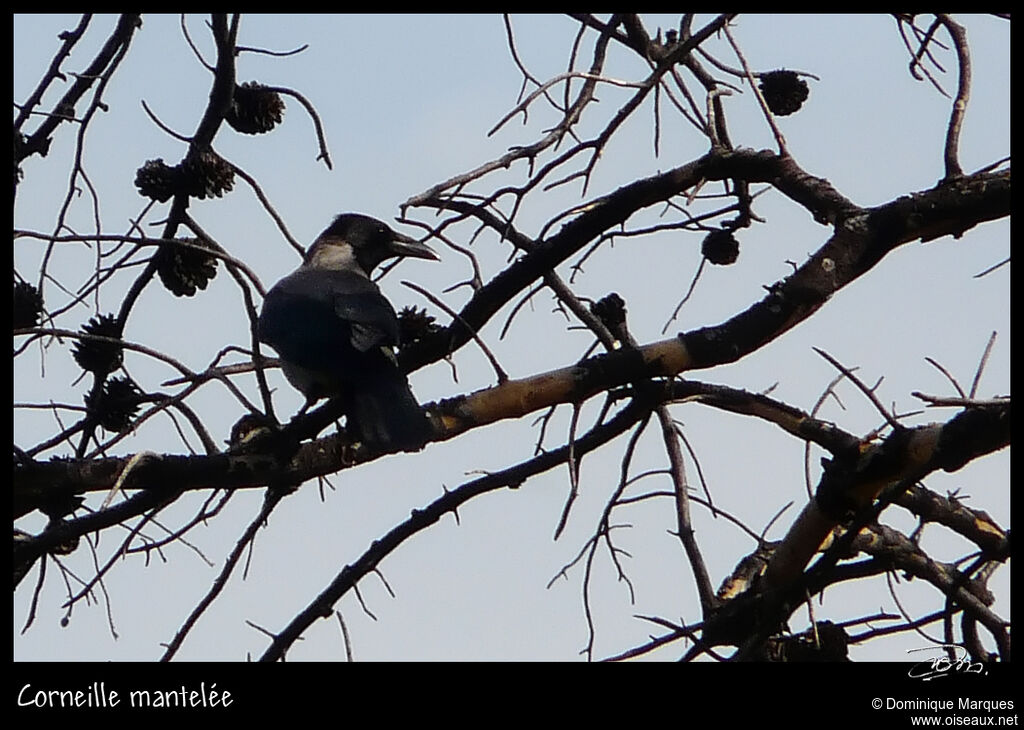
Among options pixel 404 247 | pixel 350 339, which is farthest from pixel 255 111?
pixel 404 247

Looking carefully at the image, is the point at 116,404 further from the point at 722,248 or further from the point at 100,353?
the point at 722,248

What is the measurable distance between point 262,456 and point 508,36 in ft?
5.22

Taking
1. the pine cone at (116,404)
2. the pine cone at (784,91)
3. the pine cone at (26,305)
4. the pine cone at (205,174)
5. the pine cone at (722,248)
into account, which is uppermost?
the pine cone at (784,91)

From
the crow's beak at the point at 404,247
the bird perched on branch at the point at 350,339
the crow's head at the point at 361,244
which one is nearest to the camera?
→ the bird perched on branch at the point at 350,339

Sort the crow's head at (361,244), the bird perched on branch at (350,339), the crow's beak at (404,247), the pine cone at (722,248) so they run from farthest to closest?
the crow's head at (361,244), the crow's beak at (404,247), the bird perched on branch at (350,339), the pine cone at (722,248)

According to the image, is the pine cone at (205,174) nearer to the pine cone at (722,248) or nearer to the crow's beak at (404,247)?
the pine cone at (722,248)

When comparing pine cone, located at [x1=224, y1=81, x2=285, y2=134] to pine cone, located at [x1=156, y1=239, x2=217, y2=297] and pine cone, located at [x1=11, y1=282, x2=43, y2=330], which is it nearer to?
pine cone, located at [x1=156, y1=239, x2=217, y2=297]

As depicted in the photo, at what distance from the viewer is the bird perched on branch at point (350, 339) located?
16.5 feet

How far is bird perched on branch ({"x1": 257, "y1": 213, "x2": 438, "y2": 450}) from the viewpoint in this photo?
5020 mm

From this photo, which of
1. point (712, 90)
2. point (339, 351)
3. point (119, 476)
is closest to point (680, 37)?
point (712, 90)

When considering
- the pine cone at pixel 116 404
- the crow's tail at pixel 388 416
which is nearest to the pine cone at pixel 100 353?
the pine cone at pixel 116 404

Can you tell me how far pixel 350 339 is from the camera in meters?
5.79
